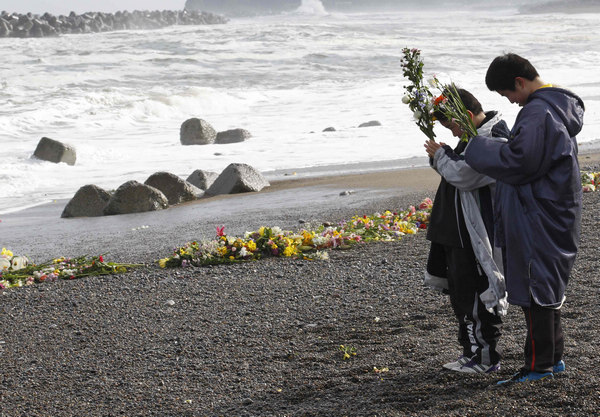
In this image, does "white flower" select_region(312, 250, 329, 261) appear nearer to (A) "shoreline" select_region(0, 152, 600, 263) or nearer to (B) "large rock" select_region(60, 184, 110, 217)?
(A) "shoreline" select_region(0, 152, 600, 263)

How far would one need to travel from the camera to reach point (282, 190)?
1197cm

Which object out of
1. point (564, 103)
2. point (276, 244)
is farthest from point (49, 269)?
point (564, 103)

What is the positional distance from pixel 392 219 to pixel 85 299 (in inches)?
140

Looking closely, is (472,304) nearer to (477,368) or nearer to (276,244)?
(477,368)

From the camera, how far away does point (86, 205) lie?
36.4 feet

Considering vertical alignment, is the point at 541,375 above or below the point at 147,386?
above

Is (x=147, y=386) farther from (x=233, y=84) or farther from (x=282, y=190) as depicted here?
(x=233, y=84)

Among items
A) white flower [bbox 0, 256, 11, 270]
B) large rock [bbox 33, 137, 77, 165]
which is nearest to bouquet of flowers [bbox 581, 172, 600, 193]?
white flower [bbox 0, 256, 11, 270]

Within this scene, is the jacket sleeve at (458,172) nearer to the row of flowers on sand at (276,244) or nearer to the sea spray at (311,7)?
the row of flowers on sand at (276,244)

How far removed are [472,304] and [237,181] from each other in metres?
8.47

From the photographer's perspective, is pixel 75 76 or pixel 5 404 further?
pixel 75 76

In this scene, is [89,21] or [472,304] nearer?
[472,304]

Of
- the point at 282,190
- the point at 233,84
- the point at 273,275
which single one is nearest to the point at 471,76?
the point at 233,84

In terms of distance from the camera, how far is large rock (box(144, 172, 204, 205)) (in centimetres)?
1159
